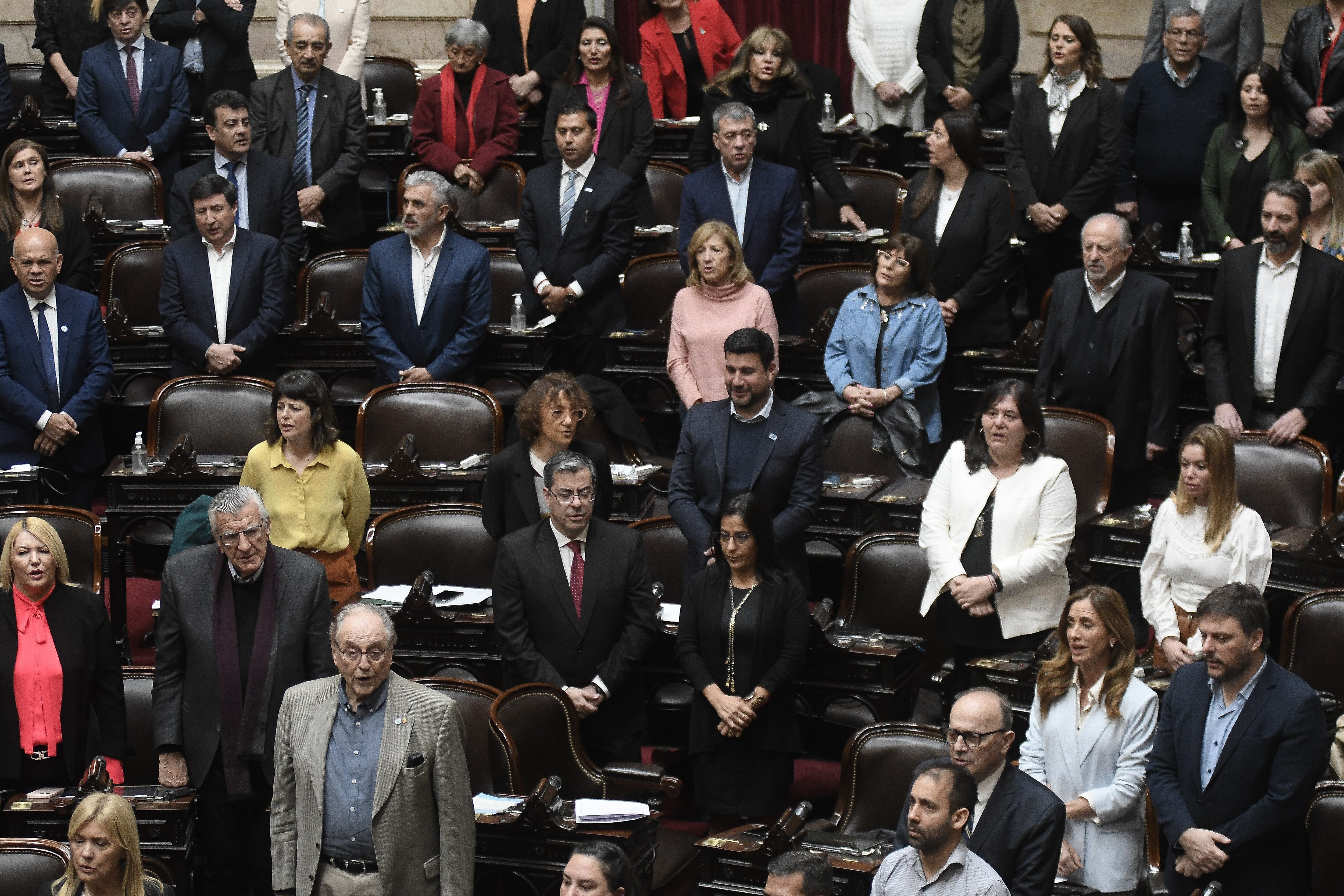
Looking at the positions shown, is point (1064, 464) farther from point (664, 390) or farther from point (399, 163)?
point (399, 163)

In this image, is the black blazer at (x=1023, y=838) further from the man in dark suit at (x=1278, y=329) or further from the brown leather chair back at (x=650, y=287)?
the brown leather chair back at (x=650, y=287)

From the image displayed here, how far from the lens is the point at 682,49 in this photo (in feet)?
30.1

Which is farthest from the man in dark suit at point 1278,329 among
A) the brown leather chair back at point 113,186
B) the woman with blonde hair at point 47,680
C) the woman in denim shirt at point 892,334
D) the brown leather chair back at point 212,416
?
the brown leather chair back at point 113,186

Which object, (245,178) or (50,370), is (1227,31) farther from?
(50,370)

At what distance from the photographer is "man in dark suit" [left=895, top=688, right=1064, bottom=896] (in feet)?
13.9

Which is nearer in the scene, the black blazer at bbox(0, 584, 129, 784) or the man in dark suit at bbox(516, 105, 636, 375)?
the black blazer at bbox(0, 584, 129, 784)

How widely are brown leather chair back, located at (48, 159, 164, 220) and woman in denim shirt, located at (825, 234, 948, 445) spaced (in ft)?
12.2

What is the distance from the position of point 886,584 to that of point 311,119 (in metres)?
3.88

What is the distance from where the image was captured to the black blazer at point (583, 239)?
755 cm

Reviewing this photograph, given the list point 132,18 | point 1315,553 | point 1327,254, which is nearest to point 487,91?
point 132,18

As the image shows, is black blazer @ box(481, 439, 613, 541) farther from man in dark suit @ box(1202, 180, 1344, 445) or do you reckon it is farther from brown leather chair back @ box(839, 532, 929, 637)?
man in dark suit @ box(1202, 180, 1344, 445)

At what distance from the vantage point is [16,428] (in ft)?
22.4

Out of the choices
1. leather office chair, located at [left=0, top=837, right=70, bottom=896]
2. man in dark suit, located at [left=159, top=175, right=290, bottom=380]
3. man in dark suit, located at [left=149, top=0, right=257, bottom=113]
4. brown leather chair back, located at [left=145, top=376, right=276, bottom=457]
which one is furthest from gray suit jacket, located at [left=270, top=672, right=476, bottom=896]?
man in dark suit, located at [left=149, top=0, right=257, bottom=113]

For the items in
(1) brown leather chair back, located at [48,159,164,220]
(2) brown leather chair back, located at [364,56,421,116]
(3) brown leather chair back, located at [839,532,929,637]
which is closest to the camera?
(3) brown leather chair back, located at [839,532,929,637]
